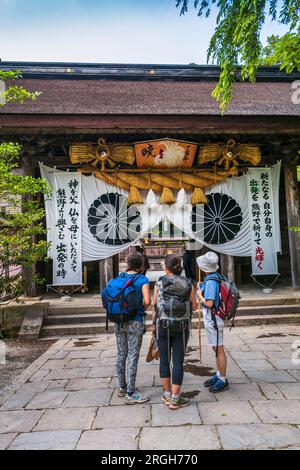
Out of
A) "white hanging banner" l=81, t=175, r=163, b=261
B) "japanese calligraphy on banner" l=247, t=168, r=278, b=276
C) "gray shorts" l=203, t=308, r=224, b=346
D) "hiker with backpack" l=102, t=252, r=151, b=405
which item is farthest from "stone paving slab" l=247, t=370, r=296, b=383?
"white hanging banner" l=81, t=175, r=163, b=261

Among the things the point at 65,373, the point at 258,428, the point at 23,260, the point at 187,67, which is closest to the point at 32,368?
the point at 65,373

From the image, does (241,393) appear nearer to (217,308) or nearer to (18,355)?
(217,308)

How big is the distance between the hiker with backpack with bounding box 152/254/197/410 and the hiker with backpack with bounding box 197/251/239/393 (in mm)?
367

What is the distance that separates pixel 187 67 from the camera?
1299 centimetres

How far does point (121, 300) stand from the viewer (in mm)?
3512

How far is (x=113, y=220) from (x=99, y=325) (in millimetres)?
2734

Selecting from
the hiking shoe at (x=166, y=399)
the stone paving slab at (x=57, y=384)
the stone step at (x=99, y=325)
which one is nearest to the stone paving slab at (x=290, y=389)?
the hiking shoe at (x=166, y=399)

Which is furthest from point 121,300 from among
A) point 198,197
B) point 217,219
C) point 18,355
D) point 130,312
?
point 217,219

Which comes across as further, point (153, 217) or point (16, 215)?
point (153, 217)

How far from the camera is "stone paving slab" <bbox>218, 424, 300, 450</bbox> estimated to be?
266cm

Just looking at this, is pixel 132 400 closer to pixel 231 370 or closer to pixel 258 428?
pixel 258 428

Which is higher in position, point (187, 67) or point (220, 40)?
point (187, 67)

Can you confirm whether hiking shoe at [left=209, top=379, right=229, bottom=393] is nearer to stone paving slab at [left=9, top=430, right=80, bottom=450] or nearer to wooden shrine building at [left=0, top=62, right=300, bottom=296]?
stone paving slab at [left=9, top=430, right=80, bottom=450]
